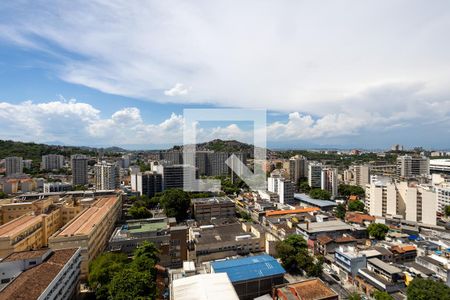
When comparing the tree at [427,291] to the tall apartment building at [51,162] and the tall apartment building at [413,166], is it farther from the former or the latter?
the tall apartment building at [51,162]

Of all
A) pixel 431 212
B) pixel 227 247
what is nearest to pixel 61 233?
pixel 227 247

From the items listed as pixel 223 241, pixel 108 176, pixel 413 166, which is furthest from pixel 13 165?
pixel 413 166

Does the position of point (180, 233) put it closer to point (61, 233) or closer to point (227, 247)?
point (227, 247)

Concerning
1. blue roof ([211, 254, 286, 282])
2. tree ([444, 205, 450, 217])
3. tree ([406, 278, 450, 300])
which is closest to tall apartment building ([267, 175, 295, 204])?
tree ([444, 205, 450, 217])

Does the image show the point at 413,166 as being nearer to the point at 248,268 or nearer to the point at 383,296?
the point at 383,296

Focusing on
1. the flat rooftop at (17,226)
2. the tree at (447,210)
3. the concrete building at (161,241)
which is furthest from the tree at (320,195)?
the flat rooftop at (17,226)

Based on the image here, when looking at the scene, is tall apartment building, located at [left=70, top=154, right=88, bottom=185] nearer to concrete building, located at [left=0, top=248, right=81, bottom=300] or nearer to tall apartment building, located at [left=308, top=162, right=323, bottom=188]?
concrete building, located at [left=0, top=248, right=81, bottom=300]
